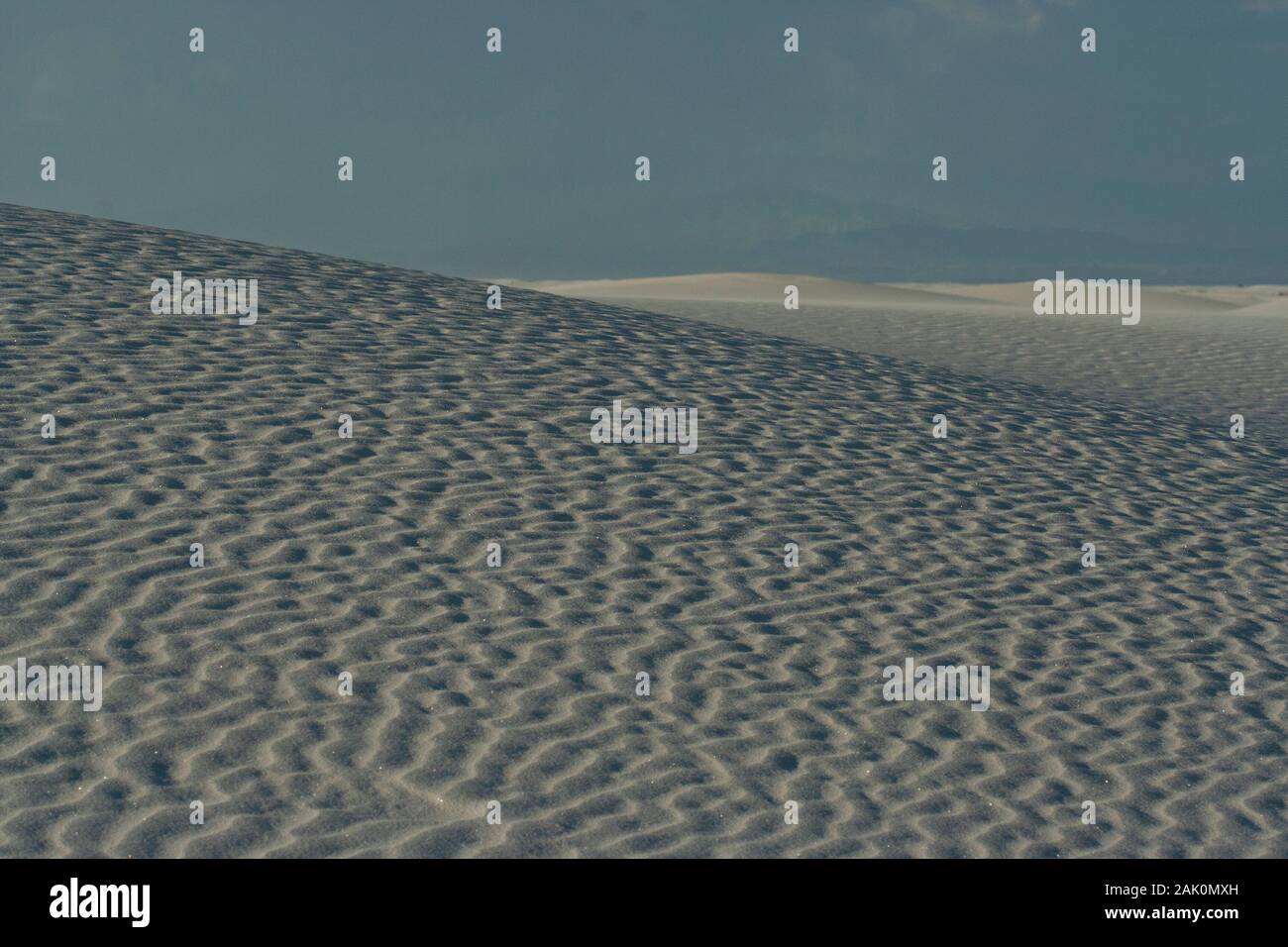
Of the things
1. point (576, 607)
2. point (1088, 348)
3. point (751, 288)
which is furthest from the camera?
point (751, 288)

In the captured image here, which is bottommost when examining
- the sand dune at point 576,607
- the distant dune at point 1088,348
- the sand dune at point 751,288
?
the sand dune at point 576,607

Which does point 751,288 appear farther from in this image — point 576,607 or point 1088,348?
point 576,607

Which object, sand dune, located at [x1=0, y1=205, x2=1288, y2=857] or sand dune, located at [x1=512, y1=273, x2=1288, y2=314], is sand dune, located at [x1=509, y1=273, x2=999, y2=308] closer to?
sand dune, located at [x1=512, y1=273, x2=1288, y2=314]

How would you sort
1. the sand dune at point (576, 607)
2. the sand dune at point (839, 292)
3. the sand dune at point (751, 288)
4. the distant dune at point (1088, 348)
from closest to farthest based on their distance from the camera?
the sand dune at point (576, 607) → the distant dune at point (1088, 348) → the sand dune at point (839, 292) → the sand dune at point (751, 288)

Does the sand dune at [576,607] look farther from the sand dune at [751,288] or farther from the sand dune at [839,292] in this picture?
the sand dune at [751,288]

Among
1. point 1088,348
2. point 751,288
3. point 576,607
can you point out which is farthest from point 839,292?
point 576,607

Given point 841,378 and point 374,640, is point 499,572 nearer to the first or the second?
point 374,640

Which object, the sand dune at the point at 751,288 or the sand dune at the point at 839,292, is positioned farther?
Answer: the sand dune at the point at 751,288

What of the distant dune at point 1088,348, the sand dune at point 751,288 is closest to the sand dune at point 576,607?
the distant dune at point 1088,348
